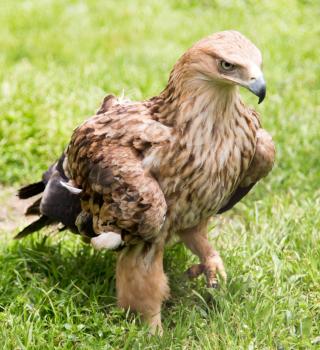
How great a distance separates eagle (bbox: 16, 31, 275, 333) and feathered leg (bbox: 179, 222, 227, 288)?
0.05ft

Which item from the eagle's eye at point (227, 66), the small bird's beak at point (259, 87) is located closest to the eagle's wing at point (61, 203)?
the eagle's eye at point (227, 66)

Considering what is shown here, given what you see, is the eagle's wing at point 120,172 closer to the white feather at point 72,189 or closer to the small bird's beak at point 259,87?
the white feather at point 72,189

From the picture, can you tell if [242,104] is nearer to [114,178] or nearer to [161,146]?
[161,146]

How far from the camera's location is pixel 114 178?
4.20m

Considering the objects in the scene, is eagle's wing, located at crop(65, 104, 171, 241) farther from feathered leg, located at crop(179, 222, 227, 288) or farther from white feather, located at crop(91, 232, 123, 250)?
feathered leg, located at crop(179, 222, 227, 288)

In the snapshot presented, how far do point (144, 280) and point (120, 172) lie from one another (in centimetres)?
62

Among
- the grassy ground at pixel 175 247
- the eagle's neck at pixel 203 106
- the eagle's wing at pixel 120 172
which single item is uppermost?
the eagle's neck at pixel 203 106

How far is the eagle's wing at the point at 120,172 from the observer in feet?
13.5

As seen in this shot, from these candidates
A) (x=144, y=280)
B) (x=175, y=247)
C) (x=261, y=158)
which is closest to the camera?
(x=144, y=280)

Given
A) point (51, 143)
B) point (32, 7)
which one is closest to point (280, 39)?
point (32, 7)

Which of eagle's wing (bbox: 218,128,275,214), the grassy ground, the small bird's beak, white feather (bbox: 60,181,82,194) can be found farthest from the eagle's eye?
the grassy ground

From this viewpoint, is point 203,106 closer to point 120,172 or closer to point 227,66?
point 227,66

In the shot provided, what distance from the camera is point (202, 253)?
475cm

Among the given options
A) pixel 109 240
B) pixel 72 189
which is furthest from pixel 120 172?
pixel 72 189
